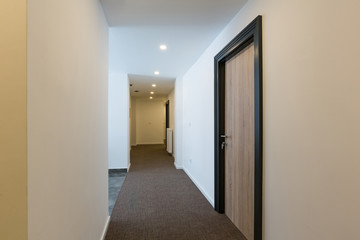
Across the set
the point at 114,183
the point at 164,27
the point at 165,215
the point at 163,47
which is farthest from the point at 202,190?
the point at 164,27

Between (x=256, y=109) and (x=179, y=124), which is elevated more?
(x=256, y=109)

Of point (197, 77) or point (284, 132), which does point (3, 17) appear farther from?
point (197, 77)

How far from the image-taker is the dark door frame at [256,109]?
1665 millimetres

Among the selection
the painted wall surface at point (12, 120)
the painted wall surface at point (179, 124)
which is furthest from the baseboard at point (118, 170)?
the painted wall surface at point (12, 120)

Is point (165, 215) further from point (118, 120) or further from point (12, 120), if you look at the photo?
point (118, 120)

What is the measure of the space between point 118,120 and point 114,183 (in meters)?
1.59

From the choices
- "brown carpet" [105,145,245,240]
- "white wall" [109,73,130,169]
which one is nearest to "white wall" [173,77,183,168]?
"brown carpet" [105,145,245,240]

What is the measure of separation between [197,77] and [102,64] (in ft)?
6.69

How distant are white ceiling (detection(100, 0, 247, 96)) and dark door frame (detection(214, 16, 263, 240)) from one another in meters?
0.33

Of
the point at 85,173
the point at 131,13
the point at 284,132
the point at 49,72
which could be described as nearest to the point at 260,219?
the point at 284,132

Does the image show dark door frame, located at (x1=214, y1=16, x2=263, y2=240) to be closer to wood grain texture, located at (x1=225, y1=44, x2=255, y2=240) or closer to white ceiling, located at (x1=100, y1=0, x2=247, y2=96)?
wood grain texture, located at (x1=225, y1=44, x2=255, y2=240)

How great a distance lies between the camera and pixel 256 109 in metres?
1.72

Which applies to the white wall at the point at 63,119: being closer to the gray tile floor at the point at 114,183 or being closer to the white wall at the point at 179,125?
the gray tile floor at the point at 114,183

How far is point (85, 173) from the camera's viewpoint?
145 centimetres
